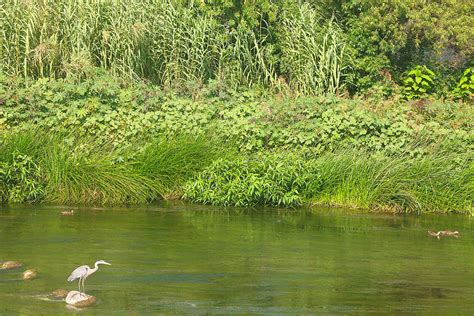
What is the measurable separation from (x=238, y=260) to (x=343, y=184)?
12.8 ft

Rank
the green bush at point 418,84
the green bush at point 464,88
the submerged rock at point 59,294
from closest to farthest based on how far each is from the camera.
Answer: the submerged rock at point 59,294 → the green bush at point 418,84 → the green bush at point 464,88

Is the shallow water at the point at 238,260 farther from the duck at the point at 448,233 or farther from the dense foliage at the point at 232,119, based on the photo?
the dense foliage at the point at 232,119

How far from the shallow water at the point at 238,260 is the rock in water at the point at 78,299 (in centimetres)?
8

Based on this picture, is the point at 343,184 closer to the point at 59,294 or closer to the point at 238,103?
the point at 238,103

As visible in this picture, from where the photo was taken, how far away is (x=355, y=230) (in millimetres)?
13289

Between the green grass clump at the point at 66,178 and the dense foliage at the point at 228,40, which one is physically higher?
the dense foliage at the point at 228,40

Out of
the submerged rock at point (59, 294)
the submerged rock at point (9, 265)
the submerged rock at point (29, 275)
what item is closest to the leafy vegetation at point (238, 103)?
the submerged rock at point (9, 265)

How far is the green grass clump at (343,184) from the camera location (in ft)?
48.1

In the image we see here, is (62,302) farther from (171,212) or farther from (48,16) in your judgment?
(48,16)

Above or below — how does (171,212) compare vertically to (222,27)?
below

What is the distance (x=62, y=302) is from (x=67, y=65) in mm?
8496

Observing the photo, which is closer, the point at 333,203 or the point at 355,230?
the point at 355,230

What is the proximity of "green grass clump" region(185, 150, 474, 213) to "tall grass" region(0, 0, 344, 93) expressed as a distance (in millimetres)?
3152

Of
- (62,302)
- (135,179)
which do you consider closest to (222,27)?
(135,179)
